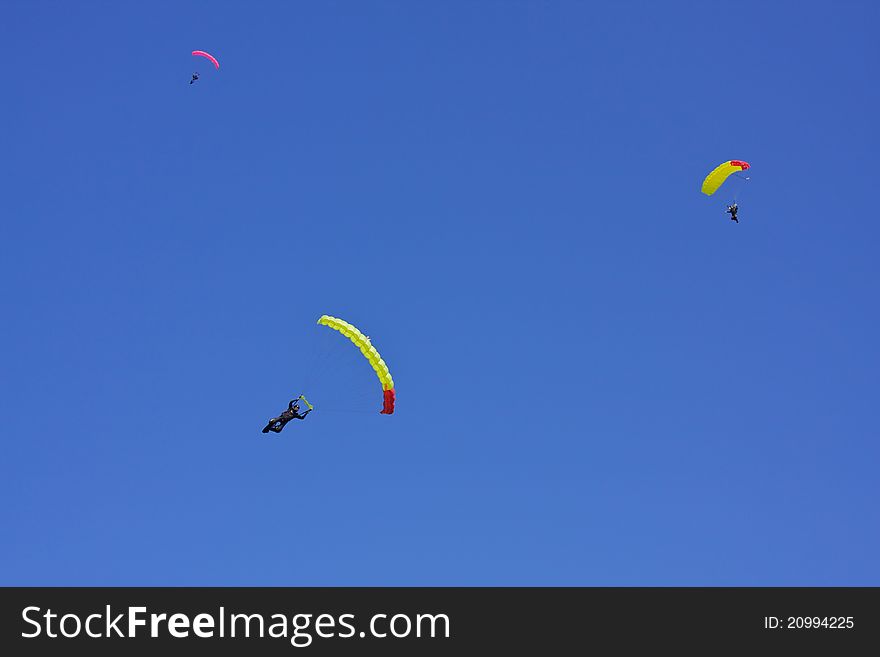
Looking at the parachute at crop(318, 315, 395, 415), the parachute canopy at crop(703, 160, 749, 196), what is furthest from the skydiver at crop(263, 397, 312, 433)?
the parachute canopy at crop(703, 160, 749, 196)

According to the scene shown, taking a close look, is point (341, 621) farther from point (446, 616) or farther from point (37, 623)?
point (37, 623)

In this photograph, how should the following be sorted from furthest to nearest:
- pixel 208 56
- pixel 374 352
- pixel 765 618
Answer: pixel 208 56 < pixel 374 352 < pixel 765 618

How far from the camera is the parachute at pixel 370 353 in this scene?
47062mm

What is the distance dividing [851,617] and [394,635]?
54.3ft

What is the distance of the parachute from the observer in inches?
1853

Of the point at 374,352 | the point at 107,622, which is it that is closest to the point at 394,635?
the point at 107,622

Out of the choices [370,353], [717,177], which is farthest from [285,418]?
[717,177]

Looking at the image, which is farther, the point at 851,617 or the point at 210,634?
the point at 851,617

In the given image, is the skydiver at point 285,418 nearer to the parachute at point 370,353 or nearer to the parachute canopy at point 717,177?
the parachute at point 370,353

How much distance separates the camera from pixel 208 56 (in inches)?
2395

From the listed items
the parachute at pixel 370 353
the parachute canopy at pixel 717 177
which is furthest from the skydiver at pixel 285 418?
the parachute canopy at pixel 717 177

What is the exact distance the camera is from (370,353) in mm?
47250

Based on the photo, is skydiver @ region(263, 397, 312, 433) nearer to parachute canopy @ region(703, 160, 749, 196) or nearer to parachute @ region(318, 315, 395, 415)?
parachute @ region(318, 315, 395, 415)

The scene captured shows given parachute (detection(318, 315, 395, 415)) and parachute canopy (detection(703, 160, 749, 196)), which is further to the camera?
parachute canopy (detection(703, 160, 749, 196))
